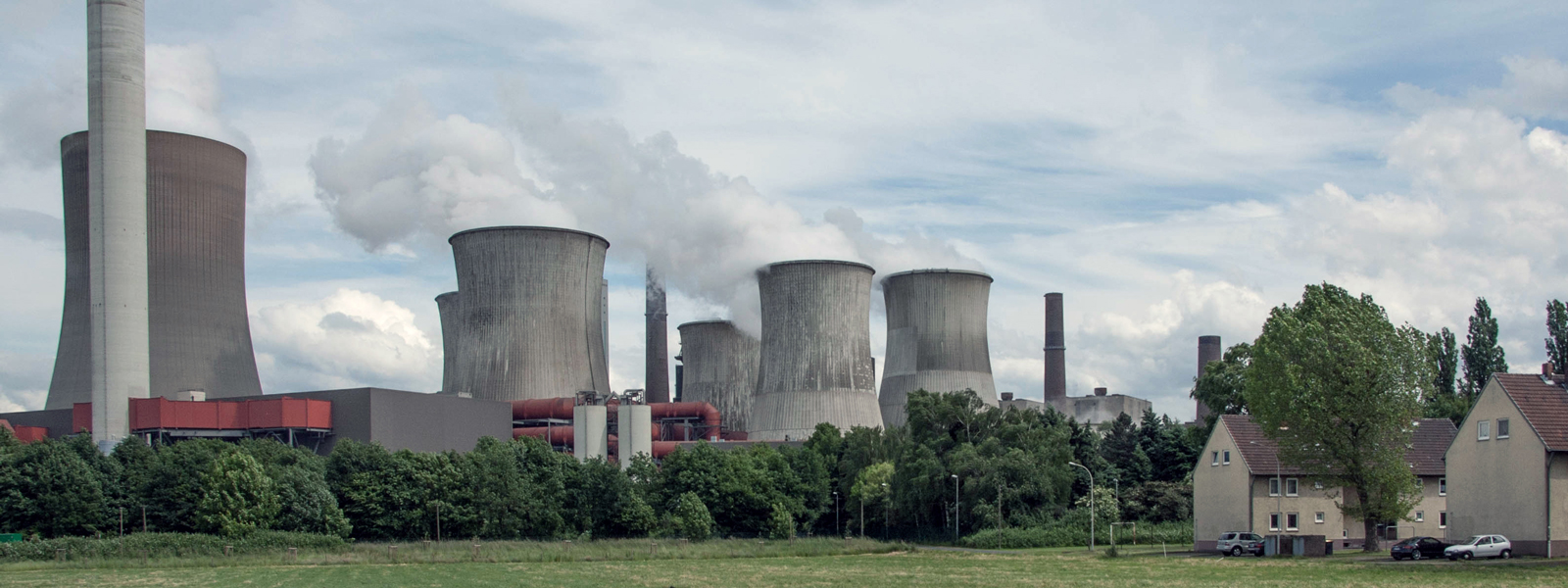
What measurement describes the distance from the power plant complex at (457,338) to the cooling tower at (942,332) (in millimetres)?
105

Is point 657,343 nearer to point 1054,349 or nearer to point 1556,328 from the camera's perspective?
point 1054,349

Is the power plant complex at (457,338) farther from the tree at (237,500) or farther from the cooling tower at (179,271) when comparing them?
the tree at (237,500)

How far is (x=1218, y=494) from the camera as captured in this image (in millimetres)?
39812

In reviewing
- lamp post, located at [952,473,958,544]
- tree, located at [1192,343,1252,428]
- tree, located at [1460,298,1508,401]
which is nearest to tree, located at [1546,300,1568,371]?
tree, located at [1460,298,1508,401]

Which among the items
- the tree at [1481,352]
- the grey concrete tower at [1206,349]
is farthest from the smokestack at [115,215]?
the grey concrete tower at [1206,349]

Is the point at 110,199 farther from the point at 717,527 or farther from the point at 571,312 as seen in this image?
the point at 717,527

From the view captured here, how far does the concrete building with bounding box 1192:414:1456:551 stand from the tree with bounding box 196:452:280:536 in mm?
27397

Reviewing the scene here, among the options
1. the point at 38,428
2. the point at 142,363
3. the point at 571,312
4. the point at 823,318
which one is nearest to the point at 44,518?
the point at 142,363

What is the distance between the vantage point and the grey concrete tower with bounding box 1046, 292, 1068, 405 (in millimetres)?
96188

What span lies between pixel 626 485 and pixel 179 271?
769 inches

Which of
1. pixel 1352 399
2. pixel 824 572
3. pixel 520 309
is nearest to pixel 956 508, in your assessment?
pixel 1352 399

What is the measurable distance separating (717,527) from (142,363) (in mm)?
22822

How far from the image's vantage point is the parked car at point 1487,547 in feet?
92.4

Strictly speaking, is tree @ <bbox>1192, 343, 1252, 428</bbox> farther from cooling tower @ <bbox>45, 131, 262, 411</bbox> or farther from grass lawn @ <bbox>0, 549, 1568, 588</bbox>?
cooling tower @ <bbox>45, 131, 262, 411</bbox>
